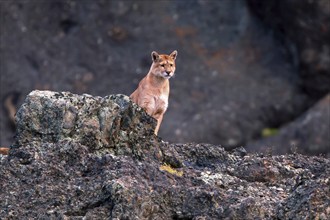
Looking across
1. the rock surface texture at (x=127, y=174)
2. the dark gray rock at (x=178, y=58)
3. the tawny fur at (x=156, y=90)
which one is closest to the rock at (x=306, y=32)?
the dark gray rock at (x=178, y=58)

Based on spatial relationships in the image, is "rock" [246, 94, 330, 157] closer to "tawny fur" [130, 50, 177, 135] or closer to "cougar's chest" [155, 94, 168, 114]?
"tawny fur" [130, 50, 177, 135]

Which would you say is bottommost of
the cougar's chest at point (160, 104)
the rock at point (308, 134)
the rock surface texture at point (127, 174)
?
the rock surface texture at point (127, 174)

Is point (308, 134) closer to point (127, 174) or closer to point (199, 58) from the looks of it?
point (199, 58)

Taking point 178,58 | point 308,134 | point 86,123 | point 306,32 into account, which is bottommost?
point 86,123

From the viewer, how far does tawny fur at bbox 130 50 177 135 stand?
22.5 m

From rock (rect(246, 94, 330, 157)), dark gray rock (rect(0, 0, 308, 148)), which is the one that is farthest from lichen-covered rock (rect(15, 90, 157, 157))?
dark gray rock (rect(0, 0, 308, 148))

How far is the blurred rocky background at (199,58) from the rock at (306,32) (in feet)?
0.12

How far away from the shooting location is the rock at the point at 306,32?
128 feet

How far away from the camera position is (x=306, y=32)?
39.7 m

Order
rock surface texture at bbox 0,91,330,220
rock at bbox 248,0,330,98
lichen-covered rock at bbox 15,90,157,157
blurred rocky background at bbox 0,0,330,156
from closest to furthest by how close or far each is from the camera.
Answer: rock surface texture at bbox 0,91,330,220 < lichen-covered rock at bbox 15,90,157,157 < blurred rocky background at bbox 0,0,330,156 < rock at bbox 248,0,330,98

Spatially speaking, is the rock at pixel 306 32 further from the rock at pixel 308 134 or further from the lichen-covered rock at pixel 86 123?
the lichen-covered rock at pixel 86 123

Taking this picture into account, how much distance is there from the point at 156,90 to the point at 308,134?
16172 millimetres

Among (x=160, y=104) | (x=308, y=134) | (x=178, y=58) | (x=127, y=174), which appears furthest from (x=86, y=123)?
(x=178, y=58)

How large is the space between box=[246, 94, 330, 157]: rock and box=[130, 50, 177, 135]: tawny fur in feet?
46.3
